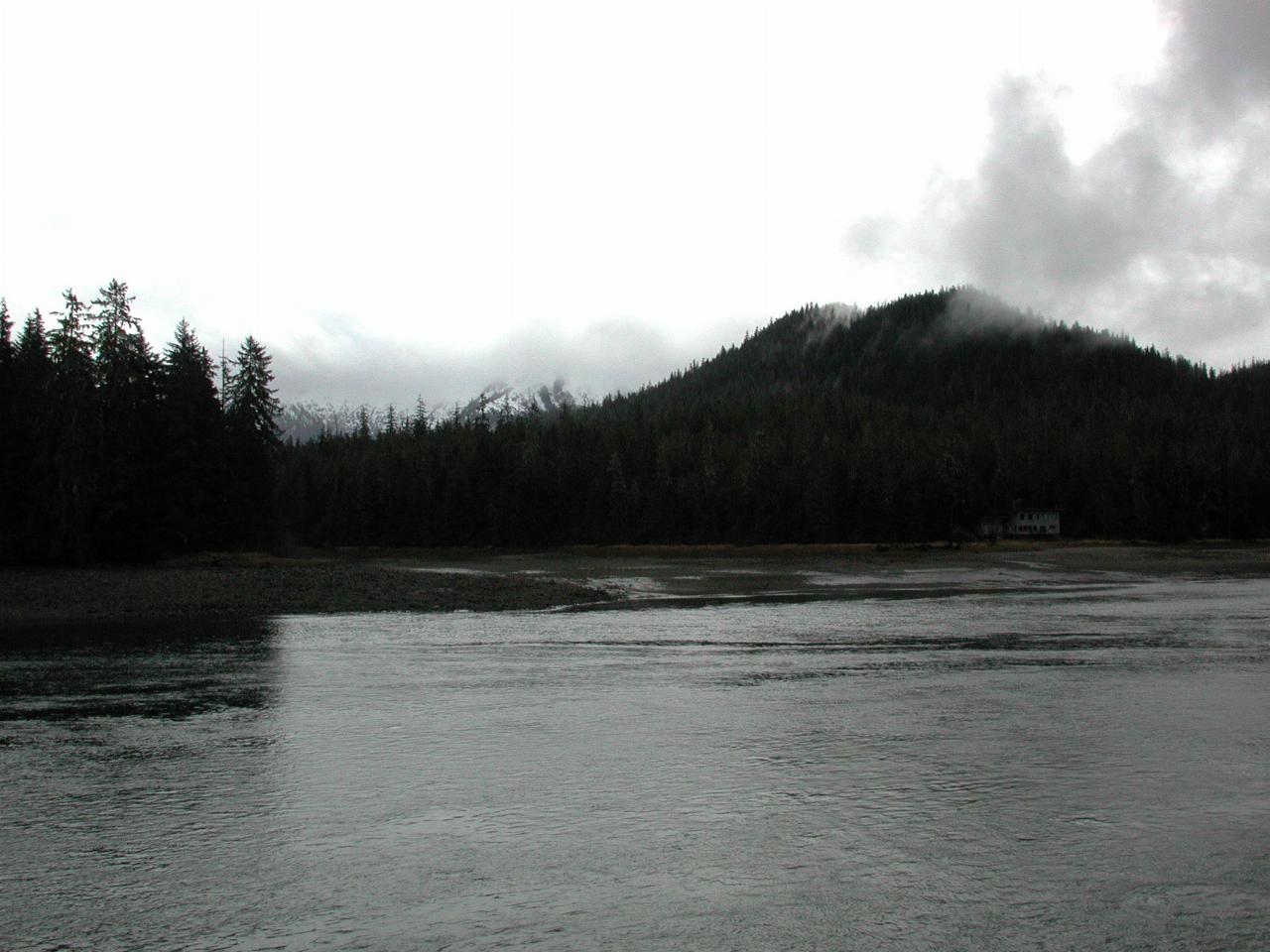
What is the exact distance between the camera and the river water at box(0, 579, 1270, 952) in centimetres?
1127

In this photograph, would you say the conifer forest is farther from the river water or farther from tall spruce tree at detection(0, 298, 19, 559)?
the river water

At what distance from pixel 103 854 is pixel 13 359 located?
70539 millimetres

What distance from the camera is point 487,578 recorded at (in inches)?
2530

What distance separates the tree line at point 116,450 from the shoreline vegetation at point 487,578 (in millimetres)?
2874

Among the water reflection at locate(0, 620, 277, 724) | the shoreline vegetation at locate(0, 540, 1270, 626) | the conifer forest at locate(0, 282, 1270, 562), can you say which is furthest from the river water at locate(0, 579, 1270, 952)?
the conifer forest at locate(0, 282, 1270, 562)

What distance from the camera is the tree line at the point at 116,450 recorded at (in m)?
64.1

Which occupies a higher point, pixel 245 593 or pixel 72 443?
pixel 72 443

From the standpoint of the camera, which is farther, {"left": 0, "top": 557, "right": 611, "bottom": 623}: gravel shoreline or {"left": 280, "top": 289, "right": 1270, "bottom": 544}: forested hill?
{"left": 280, "top": 289, "right": 1270, "bottom": 544}: forested hill

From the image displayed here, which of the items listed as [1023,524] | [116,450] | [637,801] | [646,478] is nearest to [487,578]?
[116,450]

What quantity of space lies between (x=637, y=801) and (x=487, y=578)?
49.4 metres

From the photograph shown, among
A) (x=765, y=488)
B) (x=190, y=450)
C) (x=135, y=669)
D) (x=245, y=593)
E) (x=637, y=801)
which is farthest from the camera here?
(x=765, y=488)

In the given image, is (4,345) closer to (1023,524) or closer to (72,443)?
(72,443)

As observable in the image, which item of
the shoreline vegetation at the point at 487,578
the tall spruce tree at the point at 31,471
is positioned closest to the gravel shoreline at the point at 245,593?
the shoreline vegetation at the point at 487,578

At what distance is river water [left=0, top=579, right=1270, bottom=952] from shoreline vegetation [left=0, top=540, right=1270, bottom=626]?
16929mm
